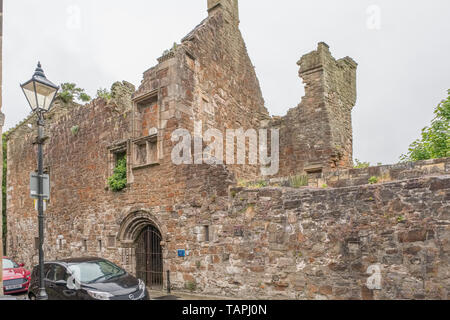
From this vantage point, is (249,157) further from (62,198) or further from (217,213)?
(62,198)

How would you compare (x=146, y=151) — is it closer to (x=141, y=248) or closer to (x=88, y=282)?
(x=141, y=248)

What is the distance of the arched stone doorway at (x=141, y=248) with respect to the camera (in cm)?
1246

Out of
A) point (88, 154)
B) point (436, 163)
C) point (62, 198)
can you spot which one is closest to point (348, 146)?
point (436, 163)

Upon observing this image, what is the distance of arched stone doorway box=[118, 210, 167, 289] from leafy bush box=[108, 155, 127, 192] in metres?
1.12

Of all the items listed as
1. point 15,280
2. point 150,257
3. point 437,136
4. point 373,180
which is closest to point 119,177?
point 150,257

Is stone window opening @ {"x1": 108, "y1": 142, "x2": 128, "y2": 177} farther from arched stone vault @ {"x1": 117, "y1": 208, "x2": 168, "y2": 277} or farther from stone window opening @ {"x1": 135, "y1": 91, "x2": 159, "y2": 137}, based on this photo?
arched stone vault @ {"x1": 117, "y1": 208, "x2": 168, "y2": 277}

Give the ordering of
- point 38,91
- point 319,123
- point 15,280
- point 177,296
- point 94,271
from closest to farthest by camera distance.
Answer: point 38,91 → point 94,271 → point 177,296 → point 15,280 → point 319,123

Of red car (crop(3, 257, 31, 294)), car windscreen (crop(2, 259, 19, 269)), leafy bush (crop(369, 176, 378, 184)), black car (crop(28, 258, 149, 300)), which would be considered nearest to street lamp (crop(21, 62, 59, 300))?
black car (crop(28, 258, 149, 300))

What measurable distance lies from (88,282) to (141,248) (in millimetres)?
4719

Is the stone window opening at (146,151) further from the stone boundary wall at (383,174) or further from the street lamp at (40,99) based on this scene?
the street lamp at (40,99)

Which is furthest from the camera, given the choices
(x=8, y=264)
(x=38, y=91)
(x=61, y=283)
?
(x=8, y=264)

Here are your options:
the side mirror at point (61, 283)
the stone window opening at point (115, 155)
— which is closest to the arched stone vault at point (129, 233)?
the stone window opening at point (115, 155)

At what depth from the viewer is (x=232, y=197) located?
10.1 meters
